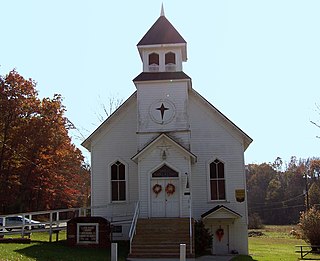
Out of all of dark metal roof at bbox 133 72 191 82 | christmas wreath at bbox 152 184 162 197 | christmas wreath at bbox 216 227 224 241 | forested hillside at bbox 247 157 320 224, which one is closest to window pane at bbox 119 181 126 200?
christmas wreath at bbox 152 184 162 197

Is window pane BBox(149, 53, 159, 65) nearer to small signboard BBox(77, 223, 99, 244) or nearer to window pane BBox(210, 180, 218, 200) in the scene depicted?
window pane BBox(210, 180, 218, 200)

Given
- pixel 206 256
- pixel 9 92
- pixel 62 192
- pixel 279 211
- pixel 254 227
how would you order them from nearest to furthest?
1. pixel 206 256
2. pixel 9 92
3. pixel 62 192
4. pixel 254 227
5. pixel 279 211

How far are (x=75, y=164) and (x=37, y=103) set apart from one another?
8230 millimetres

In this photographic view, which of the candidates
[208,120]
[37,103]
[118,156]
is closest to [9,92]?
[37,103]

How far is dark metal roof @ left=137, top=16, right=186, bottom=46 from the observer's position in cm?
2992

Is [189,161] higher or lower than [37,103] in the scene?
lower

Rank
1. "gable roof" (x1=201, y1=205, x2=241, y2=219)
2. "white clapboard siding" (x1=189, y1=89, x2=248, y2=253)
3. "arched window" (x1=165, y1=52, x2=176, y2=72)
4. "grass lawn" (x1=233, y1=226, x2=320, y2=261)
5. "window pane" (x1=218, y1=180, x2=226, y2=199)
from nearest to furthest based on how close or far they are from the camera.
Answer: "grass lawn" (x1=233, y1=226, x2=320, y2=261) < "gable roof" (x1=201, y1=205, x2=241, y2=219) < "white clapboard siding" (x1=189, y1=89, x2=248, y2=253) < "window pane" (x1=218, y1=180, x2=226, y2=199) < "arched window" (x1=165, y1=52, x2=176, y2=72)

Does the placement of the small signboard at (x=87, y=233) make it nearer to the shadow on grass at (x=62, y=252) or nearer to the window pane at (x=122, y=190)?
the shadow on grass at (x=62, y=252)

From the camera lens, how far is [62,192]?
160ft

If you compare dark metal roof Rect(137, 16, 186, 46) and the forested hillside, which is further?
the forested hillside

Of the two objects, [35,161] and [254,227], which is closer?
[35,161]

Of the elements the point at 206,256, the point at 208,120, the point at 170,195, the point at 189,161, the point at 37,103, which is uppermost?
the point at 37,103

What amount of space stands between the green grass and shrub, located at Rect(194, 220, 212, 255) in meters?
3.43

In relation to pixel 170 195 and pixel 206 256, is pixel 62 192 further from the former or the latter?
pixel 206 256
